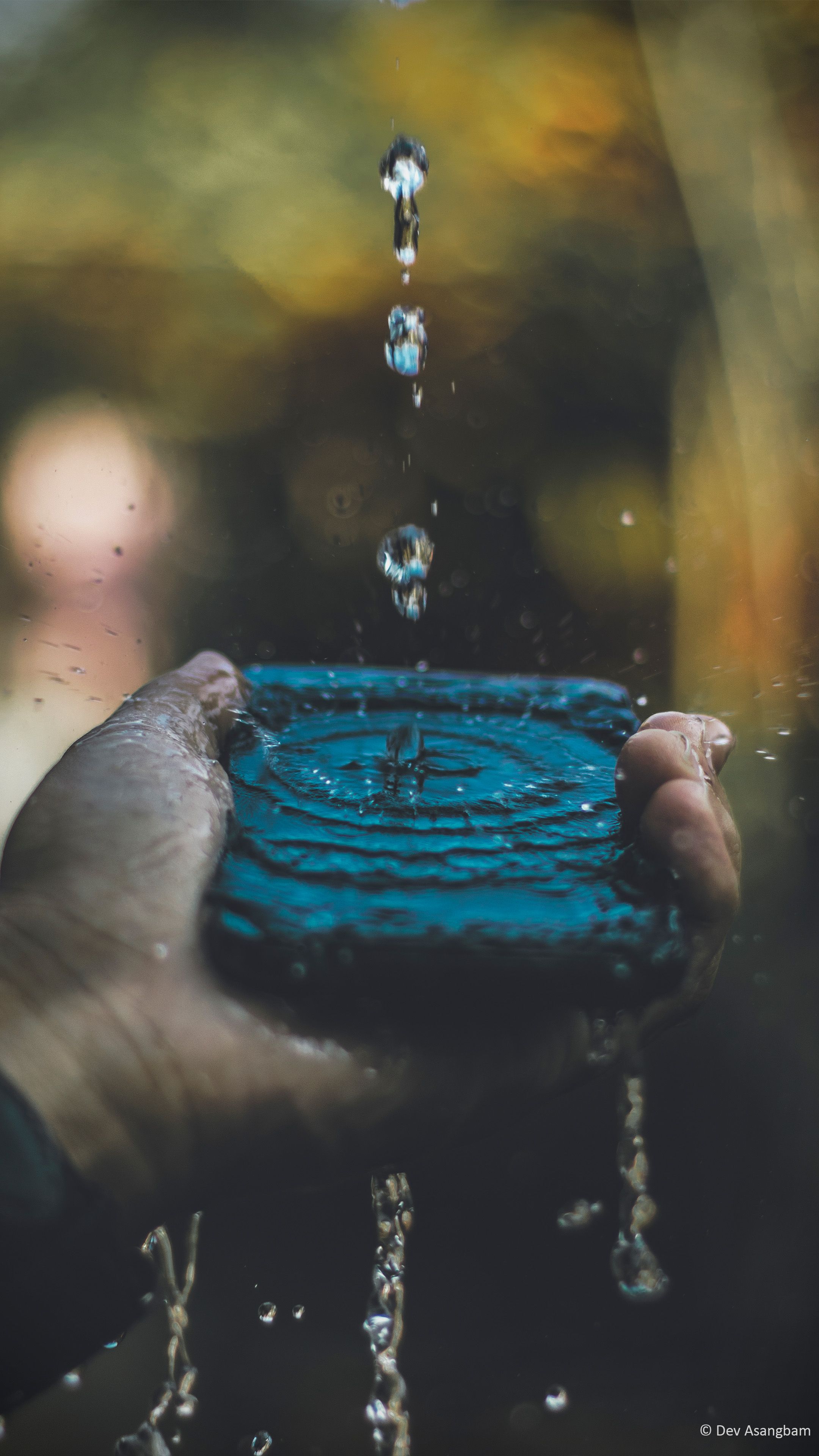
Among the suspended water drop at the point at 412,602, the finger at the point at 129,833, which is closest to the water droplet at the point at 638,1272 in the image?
the finger at the point at 129,833

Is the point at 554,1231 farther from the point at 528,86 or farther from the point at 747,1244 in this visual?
the point at 528,86

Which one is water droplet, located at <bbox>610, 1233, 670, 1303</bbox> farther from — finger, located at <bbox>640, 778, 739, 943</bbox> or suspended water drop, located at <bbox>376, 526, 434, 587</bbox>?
suspended water drop, located at <bbox>376, 526, 434, 587</bbox>

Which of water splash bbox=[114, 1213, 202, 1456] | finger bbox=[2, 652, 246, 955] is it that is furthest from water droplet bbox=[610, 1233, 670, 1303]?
finger bbox=[2, 652, 246, 955]

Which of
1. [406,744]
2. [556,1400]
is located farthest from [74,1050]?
[556,1400]

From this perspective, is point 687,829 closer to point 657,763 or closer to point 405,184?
point 657,763

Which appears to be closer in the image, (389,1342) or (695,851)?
(695,851)

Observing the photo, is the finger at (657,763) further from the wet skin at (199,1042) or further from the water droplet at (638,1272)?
the water droplet at (638,1272)
